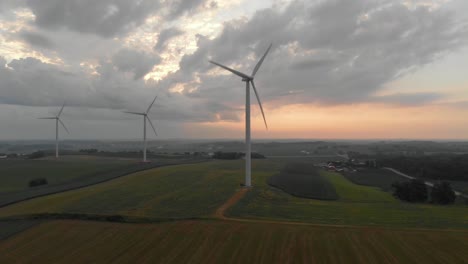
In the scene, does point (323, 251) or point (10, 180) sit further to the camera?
point (10, 180)

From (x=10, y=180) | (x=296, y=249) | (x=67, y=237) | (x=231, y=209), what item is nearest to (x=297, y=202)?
(x=231, y=209)

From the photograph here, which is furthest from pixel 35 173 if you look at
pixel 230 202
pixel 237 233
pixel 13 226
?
pixel 237 233

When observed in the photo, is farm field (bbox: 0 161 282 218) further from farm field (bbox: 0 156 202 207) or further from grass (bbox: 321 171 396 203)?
grass (bbox: 321 171 396 203)

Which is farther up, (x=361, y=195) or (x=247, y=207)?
(x=247, y=207)

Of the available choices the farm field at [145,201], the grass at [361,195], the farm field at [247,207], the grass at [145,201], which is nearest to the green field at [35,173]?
the farm field at [145,201]

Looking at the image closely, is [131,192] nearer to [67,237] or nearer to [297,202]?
[67,237]

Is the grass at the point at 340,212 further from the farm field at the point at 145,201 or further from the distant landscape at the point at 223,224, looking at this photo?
the farm field at the point at 145,201

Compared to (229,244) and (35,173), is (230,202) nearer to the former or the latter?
(229,244)

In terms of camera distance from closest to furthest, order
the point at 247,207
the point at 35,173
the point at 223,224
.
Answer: the point at 223,224 → the point at 247,207 → the point at 35,173

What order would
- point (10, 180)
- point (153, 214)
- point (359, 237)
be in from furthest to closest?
point (10, 180)
point (153, 214)
point (359, 237)
